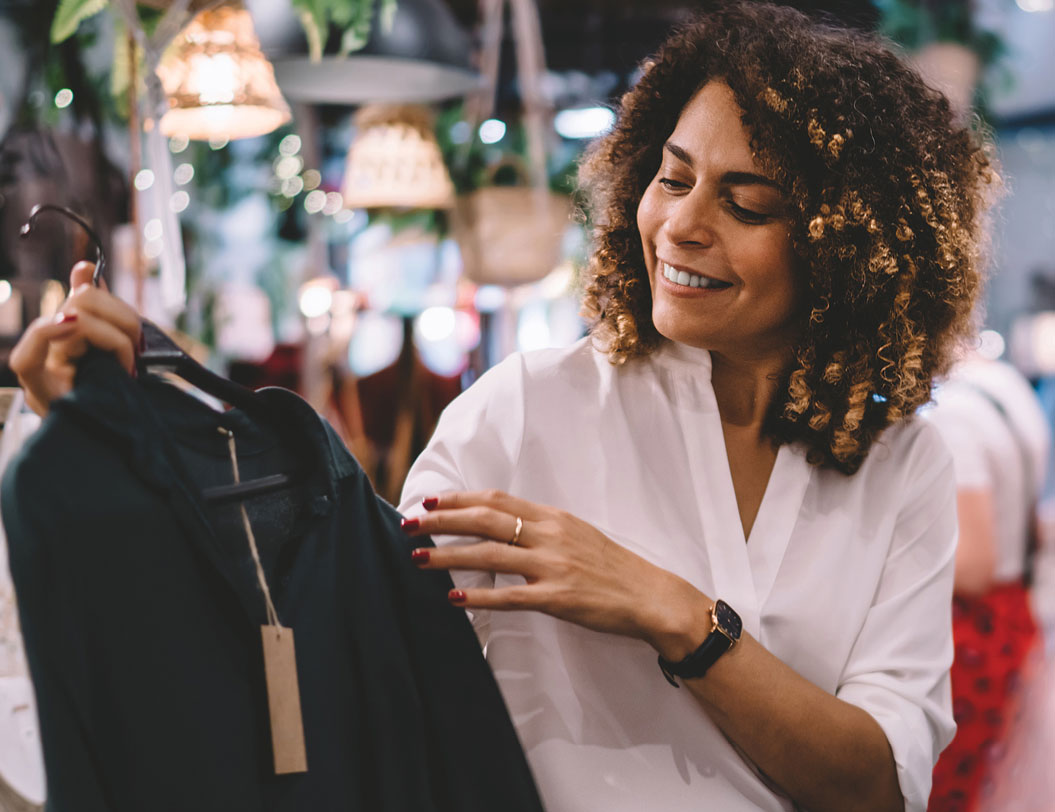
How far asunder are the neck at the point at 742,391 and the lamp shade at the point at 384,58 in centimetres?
118

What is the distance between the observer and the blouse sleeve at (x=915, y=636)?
1.23 metres

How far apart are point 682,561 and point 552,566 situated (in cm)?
30

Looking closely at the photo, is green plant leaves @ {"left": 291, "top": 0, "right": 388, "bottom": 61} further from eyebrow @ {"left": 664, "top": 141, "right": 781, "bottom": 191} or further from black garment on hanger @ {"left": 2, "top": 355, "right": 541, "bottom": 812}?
black garment on hanger @ {"left": 2, "top": 355, "right": 541, "bottom": 812}

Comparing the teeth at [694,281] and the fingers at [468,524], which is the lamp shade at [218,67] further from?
the fingers at [468,524]

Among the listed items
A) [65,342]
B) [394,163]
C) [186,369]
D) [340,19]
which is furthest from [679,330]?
[394,163]

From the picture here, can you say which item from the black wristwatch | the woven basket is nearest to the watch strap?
the black wristwatch

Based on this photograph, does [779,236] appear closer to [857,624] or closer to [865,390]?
[865,390]

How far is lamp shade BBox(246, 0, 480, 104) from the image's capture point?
2148mm

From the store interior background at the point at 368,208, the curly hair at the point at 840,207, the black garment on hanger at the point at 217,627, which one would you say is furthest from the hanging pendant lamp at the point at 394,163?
the black garment on hanger at the point at 217,627

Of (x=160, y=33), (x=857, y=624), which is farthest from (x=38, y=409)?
(x=160, y=33)

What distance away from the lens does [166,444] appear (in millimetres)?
927

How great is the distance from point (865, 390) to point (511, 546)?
57 centimetres

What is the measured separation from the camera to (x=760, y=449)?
1399 millimetres

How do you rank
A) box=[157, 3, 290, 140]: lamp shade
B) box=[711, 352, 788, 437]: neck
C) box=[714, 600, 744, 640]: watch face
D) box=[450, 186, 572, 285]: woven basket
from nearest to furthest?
1. box=[714, 600, 744, 640]: watch face
2. box=[711, 352, 788, 437]: neck
3. box=[157, 3, 290, 140]: lamp shade
4. box=[450, 186, 572, 285]: woven basket
